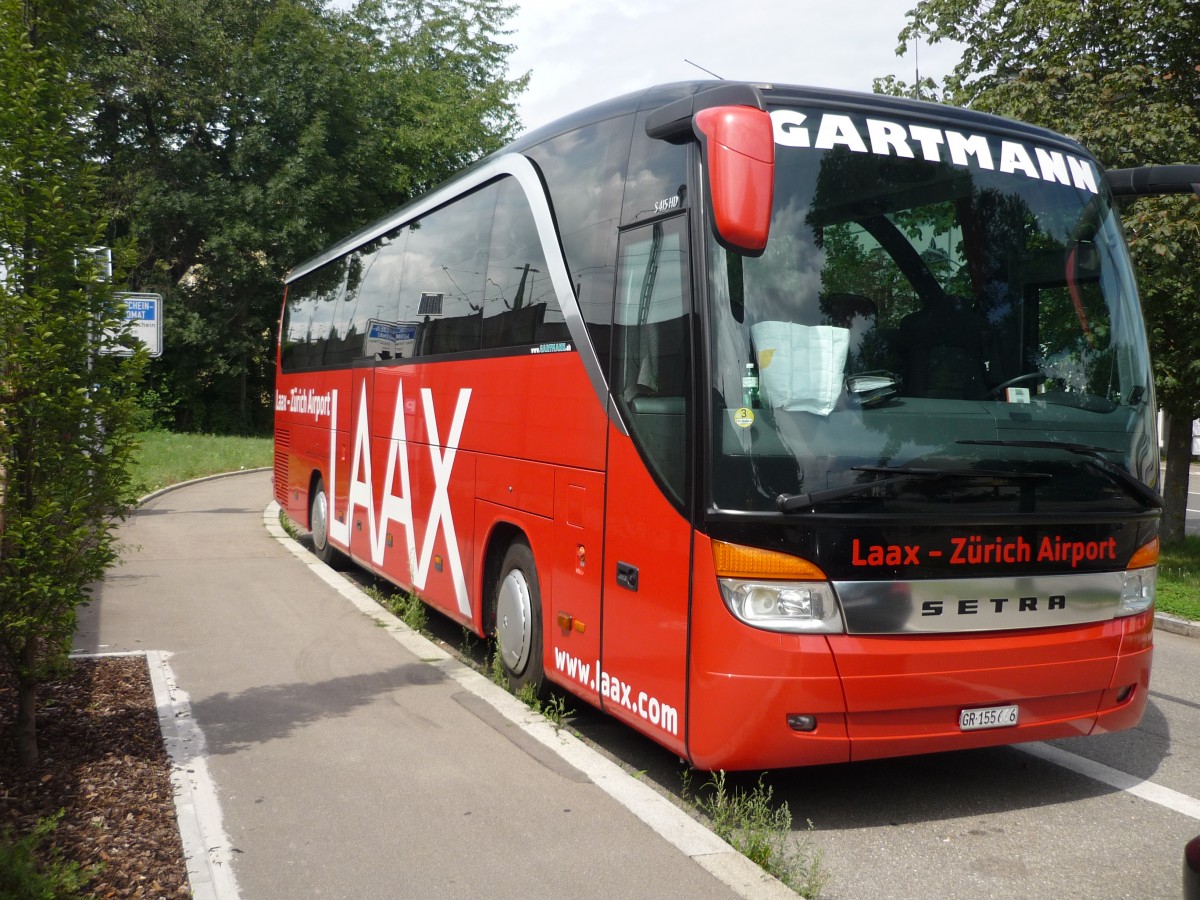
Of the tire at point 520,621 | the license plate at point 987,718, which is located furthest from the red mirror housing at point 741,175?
the tire at point 520,621

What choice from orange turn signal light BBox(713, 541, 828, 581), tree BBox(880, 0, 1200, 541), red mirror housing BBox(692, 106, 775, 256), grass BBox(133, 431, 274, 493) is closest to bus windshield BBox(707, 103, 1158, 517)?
orange turn signal light BBox(713, 541, 828, 581)

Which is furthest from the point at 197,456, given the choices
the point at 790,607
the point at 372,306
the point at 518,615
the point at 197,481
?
the point at 790,607

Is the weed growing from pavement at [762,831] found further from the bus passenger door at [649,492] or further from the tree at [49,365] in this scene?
the tree at [49,365]

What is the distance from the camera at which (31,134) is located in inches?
201

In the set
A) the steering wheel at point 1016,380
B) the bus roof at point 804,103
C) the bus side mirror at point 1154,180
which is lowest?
the steering wheel at point 1016,380

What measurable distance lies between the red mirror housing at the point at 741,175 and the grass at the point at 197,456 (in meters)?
17.2

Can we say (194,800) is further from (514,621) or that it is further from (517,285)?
(517,285)

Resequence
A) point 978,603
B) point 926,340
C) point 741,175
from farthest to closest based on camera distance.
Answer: point 926,340 < point 978,603 < point 741,175

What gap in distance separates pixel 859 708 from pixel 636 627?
117cm

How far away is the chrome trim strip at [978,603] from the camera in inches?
192

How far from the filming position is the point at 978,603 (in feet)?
16.7

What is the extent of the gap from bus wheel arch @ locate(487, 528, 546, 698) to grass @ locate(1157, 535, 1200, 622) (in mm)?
6601

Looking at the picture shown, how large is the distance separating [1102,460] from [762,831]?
231cm

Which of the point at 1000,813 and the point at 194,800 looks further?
the point at 1000,813
